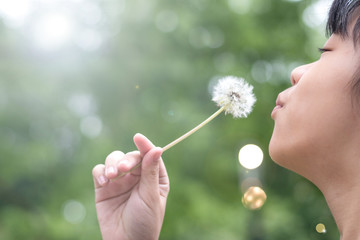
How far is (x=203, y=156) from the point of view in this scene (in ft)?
19.1

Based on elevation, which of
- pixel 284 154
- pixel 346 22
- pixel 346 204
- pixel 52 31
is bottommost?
pixel 52 31

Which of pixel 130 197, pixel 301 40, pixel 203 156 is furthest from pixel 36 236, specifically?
pixel 130 197

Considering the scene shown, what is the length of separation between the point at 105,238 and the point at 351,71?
848mm

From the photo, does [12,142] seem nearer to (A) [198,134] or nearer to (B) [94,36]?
(B) [94,36]

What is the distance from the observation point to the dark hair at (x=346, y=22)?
0.98 m

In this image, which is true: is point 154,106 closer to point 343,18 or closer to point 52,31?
point 52,31

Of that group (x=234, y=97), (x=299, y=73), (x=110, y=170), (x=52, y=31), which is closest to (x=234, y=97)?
(x=234, y=97)

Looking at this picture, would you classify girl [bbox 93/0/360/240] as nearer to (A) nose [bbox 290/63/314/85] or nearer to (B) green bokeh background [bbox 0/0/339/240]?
(A) nose [bbox 290/63/314/85]

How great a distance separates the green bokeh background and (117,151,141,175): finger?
4032 millimetres

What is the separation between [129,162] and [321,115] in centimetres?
52

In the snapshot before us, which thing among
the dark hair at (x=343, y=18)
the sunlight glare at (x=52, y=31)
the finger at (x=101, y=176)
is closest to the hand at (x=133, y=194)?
the finger at (x=101, y=176)

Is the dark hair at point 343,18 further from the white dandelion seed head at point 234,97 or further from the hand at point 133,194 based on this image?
the hand at point 133,194

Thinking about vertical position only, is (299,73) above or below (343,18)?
below

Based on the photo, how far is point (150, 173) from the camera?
3.83ft
